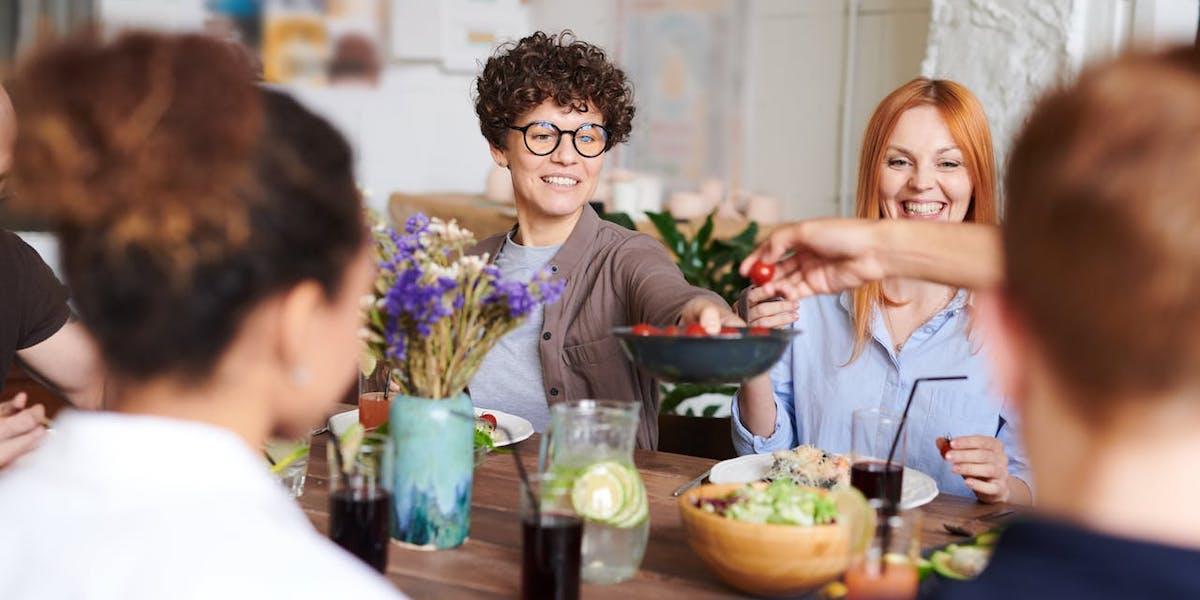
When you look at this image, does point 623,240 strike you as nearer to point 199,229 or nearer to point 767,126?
point 199,229

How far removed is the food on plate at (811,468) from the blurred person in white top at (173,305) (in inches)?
36.7

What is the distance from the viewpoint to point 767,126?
17.6ft

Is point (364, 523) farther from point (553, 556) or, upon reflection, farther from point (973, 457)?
point (973, 457)

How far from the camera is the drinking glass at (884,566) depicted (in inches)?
44.7

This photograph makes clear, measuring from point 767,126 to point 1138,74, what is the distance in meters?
4.66

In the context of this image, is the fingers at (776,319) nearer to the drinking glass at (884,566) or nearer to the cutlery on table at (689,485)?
the cutlery on table at (689,485)

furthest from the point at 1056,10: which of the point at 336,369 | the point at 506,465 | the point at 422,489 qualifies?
the point at 336,369

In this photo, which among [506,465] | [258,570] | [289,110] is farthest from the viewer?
[506,465]

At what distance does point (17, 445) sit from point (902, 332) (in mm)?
1564

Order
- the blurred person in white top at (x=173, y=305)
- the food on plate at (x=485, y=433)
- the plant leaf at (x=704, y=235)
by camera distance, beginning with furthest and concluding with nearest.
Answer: the plant leaf at (x=704, y=235) < the food on plate at (x=485, y=433) < the blurred person in white top at (x=173, y=305)

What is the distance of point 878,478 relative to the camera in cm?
165

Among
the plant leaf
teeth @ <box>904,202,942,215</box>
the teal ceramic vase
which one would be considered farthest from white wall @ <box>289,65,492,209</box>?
the teal ceramic vase

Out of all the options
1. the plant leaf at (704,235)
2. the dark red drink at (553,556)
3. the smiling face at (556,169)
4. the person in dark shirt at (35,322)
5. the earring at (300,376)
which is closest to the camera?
the earring at (300,376)

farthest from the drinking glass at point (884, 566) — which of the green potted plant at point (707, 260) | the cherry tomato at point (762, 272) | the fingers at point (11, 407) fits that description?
the green potted plant at point (707, 260)
